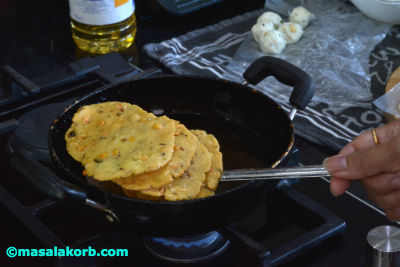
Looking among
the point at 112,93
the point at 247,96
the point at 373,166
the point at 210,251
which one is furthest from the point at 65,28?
the point at 373,166

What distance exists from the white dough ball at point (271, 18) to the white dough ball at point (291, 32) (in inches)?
0.7

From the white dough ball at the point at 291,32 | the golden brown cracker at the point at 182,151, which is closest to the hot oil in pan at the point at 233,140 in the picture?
the golden brown cracker at the point at 182,151

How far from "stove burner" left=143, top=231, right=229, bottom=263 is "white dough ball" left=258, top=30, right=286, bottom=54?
71 centimetres

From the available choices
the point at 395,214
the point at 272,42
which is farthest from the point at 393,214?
the point at 272,42

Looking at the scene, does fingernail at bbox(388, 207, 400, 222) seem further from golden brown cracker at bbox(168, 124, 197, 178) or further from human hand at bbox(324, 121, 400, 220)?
golden brown cracker at bbox(168, 124, 197, 178)

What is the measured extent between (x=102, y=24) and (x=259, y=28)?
0.39 meters

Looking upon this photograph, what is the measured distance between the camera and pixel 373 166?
75cm

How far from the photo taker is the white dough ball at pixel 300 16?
1508mm

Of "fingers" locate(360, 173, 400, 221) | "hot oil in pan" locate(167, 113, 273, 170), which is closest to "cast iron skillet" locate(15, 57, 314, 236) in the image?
"hot oil in pan" locate(167, 113, 273, 170)

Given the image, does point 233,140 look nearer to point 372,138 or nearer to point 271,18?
point 372,138

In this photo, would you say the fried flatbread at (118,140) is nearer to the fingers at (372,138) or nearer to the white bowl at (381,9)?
the fingers at (372,138)

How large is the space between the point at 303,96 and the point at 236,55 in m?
0.51

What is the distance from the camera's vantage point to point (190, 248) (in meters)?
0.81

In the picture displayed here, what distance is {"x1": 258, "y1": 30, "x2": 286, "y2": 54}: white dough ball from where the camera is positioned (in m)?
1.41
